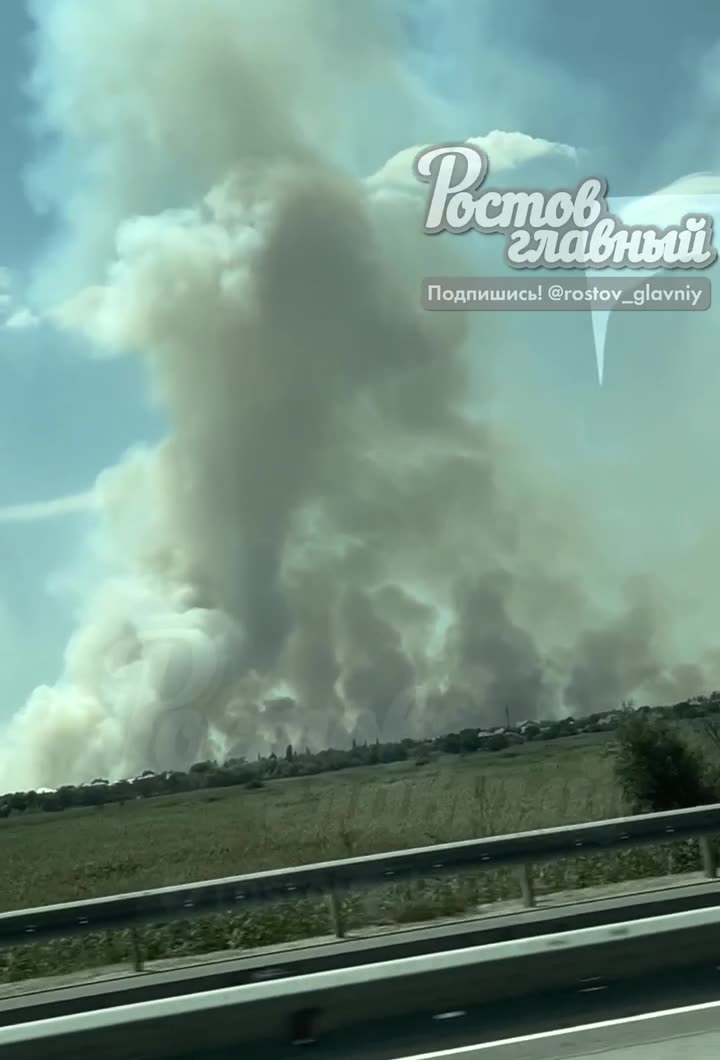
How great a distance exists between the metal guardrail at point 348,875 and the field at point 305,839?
2.33 ft

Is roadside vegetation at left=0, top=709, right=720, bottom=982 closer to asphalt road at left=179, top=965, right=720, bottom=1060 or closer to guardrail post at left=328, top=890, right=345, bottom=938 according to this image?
guardrail post at left=328, top=890, right=345, bottom=938

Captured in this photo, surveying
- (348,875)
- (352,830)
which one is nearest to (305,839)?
(352,830)

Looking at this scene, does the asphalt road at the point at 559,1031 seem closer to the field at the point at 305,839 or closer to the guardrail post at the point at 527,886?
the guardrail post at the point at 527,886

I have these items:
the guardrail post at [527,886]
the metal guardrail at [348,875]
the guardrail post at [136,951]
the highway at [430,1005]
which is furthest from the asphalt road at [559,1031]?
the guardrail post at [527,886]

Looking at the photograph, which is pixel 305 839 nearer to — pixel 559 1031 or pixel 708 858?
pixel 708 858

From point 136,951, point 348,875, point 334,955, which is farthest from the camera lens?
point 348,875

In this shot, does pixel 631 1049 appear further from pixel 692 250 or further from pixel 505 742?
pixel 692 250

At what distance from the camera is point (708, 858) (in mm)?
A: 13578

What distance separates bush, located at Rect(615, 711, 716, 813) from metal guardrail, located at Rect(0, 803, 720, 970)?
443 cm

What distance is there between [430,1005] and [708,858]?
27.9ft

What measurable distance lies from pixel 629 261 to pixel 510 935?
29.4 metres

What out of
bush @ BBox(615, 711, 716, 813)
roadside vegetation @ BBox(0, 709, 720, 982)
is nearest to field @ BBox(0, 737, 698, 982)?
roadside vegetation @ BBox(0, 709, 720, 982)

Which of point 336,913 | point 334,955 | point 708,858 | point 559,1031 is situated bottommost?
point 559,1031

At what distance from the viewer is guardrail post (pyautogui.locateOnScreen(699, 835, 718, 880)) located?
533 inches
